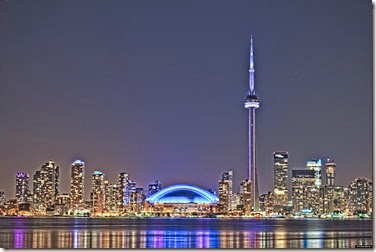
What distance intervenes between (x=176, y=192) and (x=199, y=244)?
186ft

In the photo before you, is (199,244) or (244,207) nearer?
(199,244)

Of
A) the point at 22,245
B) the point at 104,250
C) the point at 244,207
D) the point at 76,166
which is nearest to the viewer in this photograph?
the point at 104,250

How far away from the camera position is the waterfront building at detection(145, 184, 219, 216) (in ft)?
243

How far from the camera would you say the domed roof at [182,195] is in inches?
2943

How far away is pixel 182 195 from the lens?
75375 mm

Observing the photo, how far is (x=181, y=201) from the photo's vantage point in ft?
246

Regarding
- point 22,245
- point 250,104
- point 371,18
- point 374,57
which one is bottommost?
point 22,245

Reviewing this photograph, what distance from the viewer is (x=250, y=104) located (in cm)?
6400

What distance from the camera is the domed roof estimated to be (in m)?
74.8

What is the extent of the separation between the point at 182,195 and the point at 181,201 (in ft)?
2.05

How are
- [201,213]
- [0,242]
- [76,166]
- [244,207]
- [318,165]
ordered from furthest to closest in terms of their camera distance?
[201,213] < [244,207] < [76,166] < [318,165] < [0,242]

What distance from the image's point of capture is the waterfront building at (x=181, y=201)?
7419 cm

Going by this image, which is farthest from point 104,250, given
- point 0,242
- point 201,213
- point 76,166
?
point 201,213

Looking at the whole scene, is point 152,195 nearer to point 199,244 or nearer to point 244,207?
point 244,207
